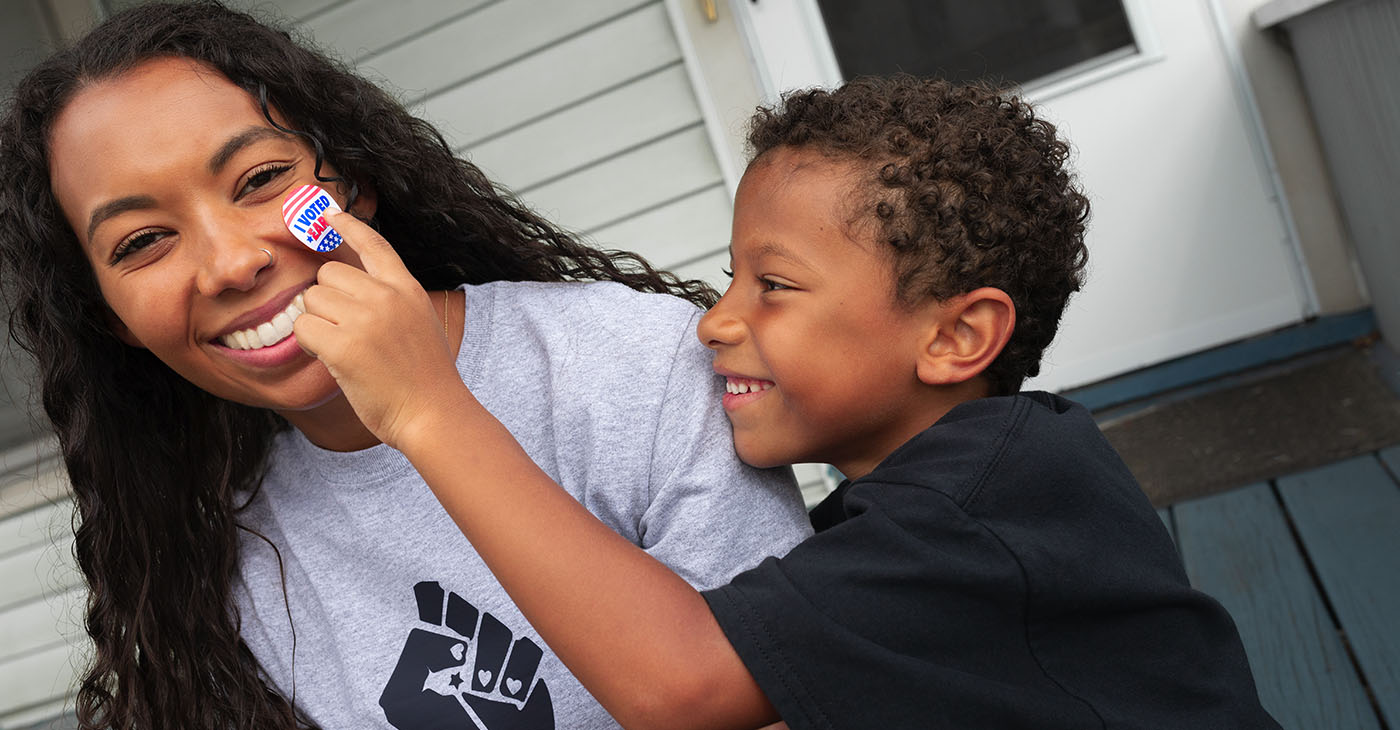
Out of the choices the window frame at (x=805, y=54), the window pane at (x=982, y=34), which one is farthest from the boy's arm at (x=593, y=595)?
the window pane at (x=982, y=34)

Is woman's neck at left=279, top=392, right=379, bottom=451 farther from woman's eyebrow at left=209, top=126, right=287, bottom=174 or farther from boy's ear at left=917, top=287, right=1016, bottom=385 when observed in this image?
boy's ear at left=917, top=287, right=1016, bottom=385

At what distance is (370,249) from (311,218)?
0.39ft

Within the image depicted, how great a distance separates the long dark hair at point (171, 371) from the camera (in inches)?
56.3

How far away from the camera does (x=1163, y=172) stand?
12.2ft

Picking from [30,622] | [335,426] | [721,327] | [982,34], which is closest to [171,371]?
[335,426]

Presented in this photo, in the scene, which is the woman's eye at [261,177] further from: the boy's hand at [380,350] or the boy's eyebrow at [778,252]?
the boy's eyebrow at [778,252]

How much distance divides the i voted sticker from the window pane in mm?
2673

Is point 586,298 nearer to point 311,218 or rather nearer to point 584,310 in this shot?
point 584,310

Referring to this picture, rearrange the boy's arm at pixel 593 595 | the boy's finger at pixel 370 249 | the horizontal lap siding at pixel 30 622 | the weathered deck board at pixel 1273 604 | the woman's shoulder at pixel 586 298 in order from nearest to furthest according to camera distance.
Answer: the boy's arm at pixel 593 595
the boy's finger at pixel 370 249
the woman's shoulder at pixel 586 298
the weathered deck board at pixel 1273 604
the horizontal lap siding at pixel 30 622

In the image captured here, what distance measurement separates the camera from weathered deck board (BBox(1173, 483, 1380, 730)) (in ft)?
6.26

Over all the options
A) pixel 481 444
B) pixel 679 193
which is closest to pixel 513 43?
pixel 679 193

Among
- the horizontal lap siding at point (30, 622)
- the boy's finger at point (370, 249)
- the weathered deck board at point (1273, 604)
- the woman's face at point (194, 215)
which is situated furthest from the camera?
the horizontal lap siding at point (30, 622)

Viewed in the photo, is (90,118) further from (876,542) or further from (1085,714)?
(1085,714)

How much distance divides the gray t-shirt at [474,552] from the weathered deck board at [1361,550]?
1.22 meters
